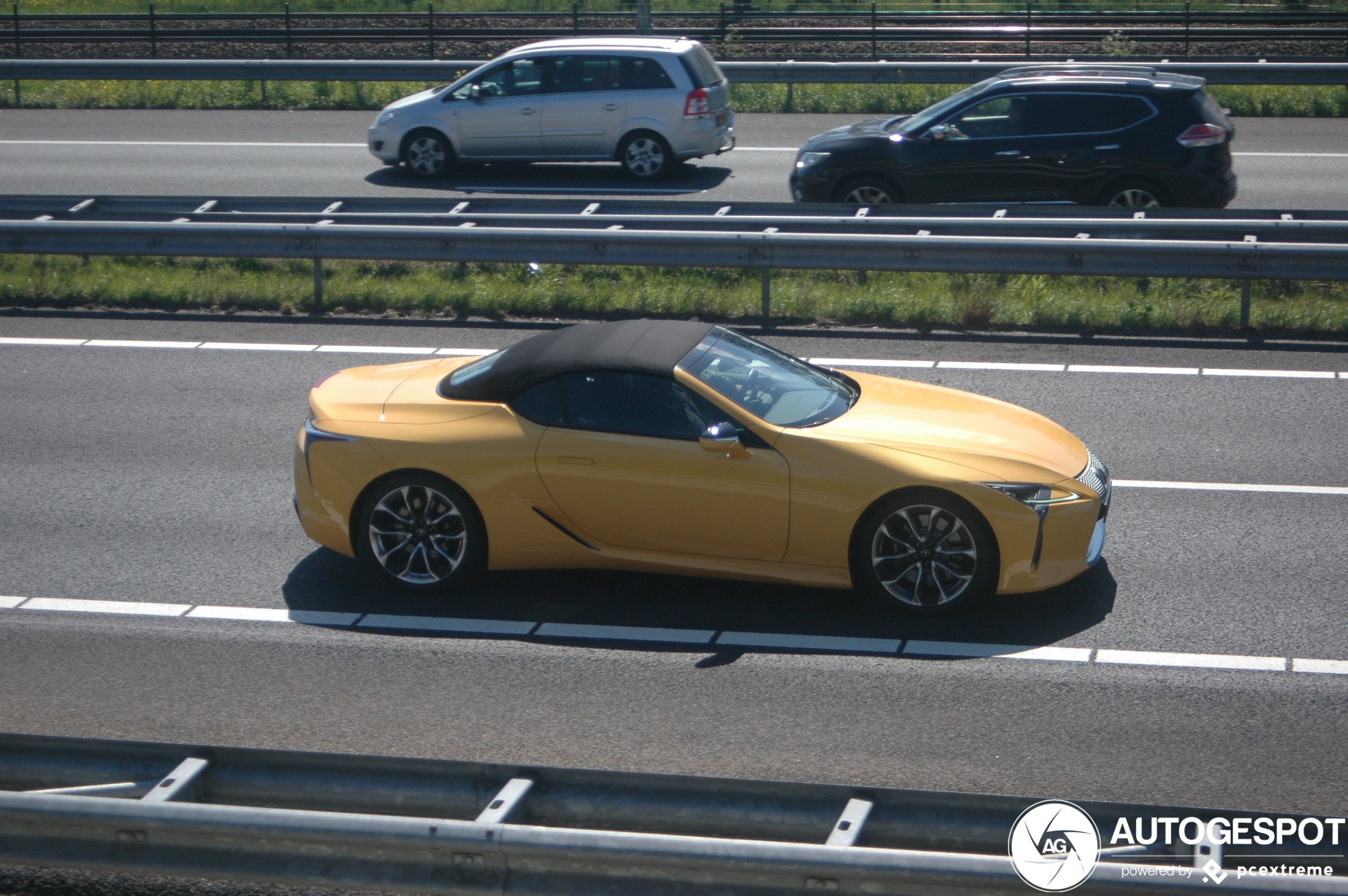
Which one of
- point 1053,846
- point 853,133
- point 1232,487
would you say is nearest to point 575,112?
point 853,133

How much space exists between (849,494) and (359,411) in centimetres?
261

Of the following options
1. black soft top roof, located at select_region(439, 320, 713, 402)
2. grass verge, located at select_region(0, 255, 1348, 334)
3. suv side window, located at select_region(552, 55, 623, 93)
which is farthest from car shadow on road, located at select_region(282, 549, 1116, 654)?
suv side window, located at select_region(552, 55, 623, 93)

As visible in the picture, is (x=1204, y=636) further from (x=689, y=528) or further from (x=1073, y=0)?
(x=1073, y=0)

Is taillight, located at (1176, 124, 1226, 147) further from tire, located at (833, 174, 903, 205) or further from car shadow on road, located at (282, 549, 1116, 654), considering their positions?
car shadow on road, located at (282, 549, 1116, 654)

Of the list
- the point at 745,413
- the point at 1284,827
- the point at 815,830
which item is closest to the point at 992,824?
the point at 815,830

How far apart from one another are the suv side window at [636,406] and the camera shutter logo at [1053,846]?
3.31m

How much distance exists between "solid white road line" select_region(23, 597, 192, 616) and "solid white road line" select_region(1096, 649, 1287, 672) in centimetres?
454

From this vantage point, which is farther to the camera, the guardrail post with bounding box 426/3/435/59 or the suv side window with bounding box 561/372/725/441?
the guardrail post with bounding box 426/3/435/59

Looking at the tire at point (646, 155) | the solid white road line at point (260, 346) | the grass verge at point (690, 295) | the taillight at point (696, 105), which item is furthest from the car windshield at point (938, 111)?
the solid white road line at point (260, 346)

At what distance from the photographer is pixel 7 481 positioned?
8906mm

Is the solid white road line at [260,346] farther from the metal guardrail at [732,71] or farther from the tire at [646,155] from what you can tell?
the metal guardrail at [732,71]

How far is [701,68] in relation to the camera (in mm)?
18344

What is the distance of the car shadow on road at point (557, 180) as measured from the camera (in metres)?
18.0

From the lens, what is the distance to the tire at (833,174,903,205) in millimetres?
14594
